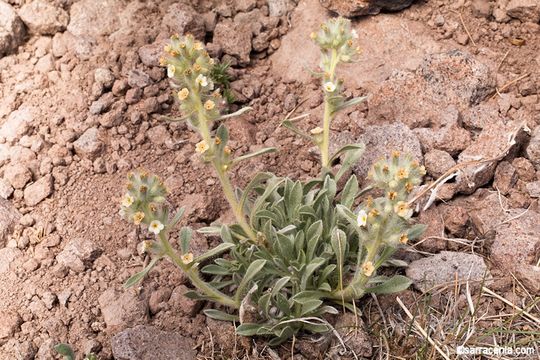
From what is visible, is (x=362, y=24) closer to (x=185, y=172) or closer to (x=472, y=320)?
(x=185, y=172)

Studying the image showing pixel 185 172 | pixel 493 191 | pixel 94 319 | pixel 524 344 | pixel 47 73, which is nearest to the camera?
pixel 524 344

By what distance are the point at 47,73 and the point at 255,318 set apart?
2745 millimetres

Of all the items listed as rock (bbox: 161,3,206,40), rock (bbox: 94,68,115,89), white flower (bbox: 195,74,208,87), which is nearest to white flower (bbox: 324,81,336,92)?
white flower (bbox: 195,74,208,87)

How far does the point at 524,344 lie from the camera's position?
3.55 meters

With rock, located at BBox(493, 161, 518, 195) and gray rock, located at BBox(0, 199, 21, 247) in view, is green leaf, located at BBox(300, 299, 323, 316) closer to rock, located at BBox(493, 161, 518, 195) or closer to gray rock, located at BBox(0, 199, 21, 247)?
rock, located at BBox(493, 161, 518, 195)

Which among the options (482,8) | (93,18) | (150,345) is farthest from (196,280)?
(482,8)

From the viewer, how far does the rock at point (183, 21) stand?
527 centimetres

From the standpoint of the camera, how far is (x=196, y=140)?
4852 mm

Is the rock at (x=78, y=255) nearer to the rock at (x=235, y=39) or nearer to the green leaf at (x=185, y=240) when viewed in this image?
the green leaf at (x=185, y=240)

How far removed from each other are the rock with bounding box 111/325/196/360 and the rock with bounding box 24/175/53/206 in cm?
128

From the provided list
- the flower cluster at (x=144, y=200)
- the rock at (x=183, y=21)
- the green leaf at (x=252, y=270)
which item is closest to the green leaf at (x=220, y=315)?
the green leaf at (x=252, y=270)

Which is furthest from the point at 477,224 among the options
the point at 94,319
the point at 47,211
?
the point at 47,211

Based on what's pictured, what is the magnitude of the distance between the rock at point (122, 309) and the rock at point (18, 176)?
1.09 metres

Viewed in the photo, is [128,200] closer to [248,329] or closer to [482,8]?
[248,329]
